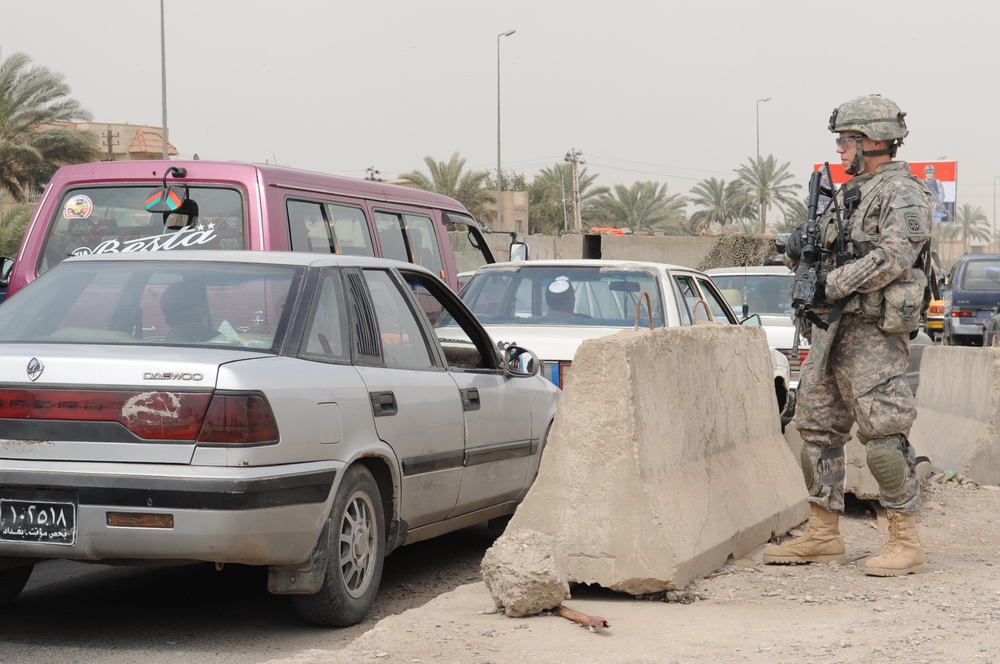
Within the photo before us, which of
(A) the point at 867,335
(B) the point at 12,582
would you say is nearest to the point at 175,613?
(B) the point at 12,582

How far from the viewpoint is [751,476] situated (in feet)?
20.9

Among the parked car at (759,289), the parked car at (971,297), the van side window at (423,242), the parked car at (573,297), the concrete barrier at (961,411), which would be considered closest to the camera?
the parked car at (573,297)

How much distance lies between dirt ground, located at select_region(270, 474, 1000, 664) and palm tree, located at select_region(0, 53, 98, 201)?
29.7 meters

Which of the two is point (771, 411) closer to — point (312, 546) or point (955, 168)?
point (312, 546)

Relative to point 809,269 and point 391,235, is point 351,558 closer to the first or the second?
point 809,269

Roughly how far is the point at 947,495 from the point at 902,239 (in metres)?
3.31

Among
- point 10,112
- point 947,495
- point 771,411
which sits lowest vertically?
point 947,495

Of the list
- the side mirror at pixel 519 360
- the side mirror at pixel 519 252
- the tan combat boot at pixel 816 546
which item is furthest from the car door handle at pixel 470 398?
the side mirror at pixel 519 252

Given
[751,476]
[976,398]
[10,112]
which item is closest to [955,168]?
[10,112]

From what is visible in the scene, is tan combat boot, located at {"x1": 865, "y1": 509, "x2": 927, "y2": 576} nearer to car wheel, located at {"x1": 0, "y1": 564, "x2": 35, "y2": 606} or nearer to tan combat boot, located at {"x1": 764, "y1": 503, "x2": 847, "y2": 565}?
tan combat boot, located at {"x1": 764, "y1": 503, "x2": 847, "y2": 565}

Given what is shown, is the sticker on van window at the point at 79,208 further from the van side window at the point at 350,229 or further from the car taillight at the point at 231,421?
the car taillight at the point at 231,421

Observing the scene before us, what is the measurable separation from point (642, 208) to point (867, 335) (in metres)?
51.4

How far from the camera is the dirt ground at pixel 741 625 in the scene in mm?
4262

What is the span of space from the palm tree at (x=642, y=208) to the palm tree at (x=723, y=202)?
71.2 inches
